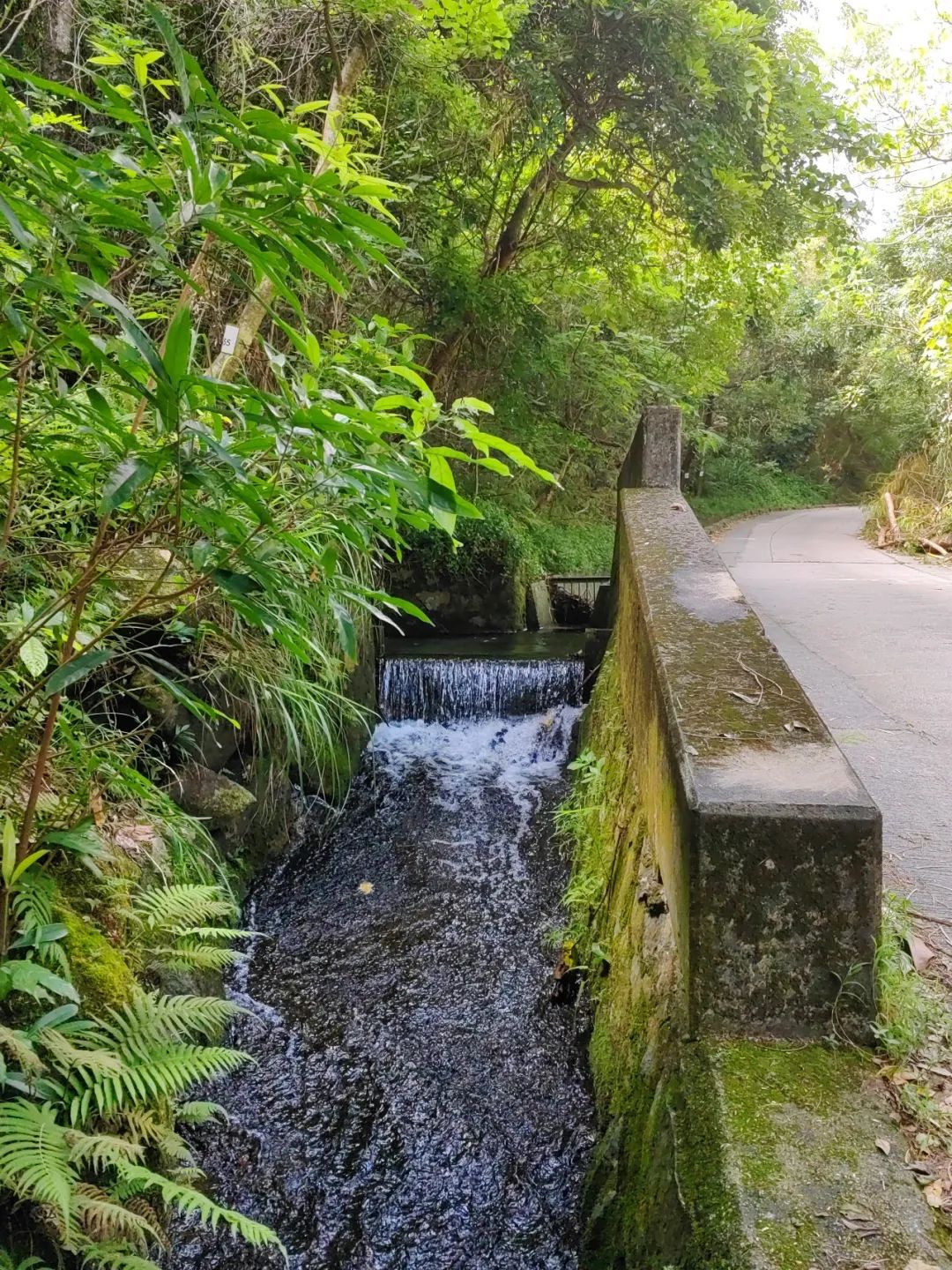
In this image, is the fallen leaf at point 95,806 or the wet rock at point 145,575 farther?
the wet rock at point 145,575

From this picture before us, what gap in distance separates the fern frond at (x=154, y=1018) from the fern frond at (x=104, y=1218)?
43 cm

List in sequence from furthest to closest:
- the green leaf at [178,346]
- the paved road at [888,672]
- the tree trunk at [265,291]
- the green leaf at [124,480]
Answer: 1. the tree trunk at [265,291]
2. the paved road at [888,672]
3. the green leaf at [124,480]
4. the green leaf at [178,346]

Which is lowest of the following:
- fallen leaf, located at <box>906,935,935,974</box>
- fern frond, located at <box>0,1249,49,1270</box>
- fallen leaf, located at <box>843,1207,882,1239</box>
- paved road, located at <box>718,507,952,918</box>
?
fern frond, located at <box>0,1249,49,1270</box>

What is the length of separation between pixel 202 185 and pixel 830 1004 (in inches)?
90.3

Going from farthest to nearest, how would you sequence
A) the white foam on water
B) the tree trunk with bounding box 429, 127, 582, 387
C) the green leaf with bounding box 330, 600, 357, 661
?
the tree trunk with bounding box 429, 127, 582, 387 → the white foam on water → the green leaf with bounding box 330, 600, 357, 661

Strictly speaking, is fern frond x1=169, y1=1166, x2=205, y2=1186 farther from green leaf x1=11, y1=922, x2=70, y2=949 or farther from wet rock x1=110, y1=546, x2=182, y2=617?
wet rock x1=110, y1=546, x2=182, y2=617

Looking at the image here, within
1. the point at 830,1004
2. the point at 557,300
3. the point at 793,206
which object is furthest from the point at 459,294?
the point at 830,1004

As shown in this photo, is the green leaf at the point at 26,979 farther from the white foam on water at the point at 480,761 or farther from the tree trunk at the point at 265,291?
the white foam on water at the point at 480,761

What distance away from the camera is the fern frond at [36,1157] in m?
1.72

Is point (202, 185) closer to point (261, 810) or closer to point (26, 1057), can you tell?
point (26, 1057)

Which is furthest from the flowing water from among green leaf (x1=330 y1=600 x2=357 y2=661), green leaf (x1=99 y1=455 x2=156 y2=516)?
green leaf (x1=99 y1=455 x2=156 y2=516)

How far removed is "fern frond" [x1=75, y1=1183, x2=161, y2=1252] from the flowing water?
1.84 feet

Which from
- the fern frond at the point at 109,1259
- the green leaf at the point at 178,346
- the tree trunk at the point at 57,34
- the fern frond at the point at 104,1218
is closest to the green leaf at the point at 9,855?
the fern frond at the point at 104,1218

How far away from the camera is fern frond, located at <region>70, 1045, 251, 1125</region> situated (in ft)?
6.96
